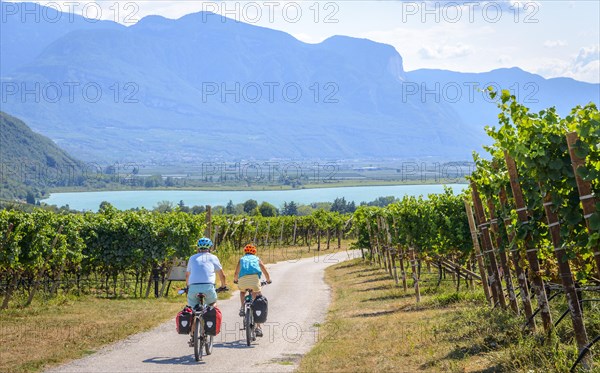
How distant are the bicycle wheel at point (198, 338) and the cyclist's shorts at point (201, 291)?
0.57 metres

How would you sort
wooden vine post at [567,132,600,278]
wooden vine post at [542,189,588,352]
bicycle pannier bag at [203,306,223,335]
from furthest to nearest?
1. bicycle pannier bag at [203,306,223,335]
2. wooden vine post at [542,189,588,352]
3. wooden vine post at [567,132,600,278]

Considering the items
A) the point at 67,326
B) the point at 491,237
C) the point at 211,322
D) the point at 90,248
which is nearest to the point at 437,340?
the point at 211,322

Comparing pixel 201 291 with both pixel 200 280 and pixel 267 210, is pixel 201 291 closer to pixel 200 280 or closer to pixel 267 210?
pixel 200 280

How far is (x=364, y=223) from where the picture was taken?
4784 centimetres

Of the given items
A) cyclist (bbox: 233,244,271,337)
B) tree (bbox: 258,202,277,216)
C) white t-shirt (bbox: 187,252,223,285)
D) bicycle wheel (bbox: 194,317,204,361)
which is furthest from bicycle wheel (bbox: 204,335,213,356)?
tree (bbox: 258,202,277,216)

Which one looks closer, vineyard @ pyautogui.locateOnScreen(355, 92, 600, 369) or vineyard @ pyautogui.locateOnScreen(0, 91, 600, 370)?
vineyard @ pyautogui.locateOnScreen(355, 92, 600, 369)

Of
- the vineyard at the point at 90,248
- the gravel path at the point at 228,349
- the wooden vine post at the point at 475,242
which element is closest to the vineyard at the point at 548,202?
the wooden vine post at the point at 475,242

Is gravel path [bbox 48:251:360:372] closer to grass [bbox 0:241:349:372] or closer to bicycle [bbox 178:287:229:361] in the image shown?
bicycle [bbox 178:287:229:361]

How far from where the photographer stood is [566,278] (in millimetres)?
10273

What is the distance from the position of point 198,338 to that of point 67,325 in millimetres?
5995

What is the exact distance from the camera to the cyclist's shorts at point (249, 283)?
1658 centimetres

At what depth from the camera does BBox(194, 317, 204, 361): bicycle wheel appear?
13.7m

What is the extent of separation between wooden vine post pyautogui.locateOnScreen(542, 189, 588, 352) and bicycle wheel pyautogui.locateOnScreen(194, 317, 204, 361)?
6.13 metres

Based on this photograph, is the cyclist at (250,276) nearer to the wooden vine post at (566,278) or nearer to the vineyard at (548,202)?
the vineyard at (548,202)
